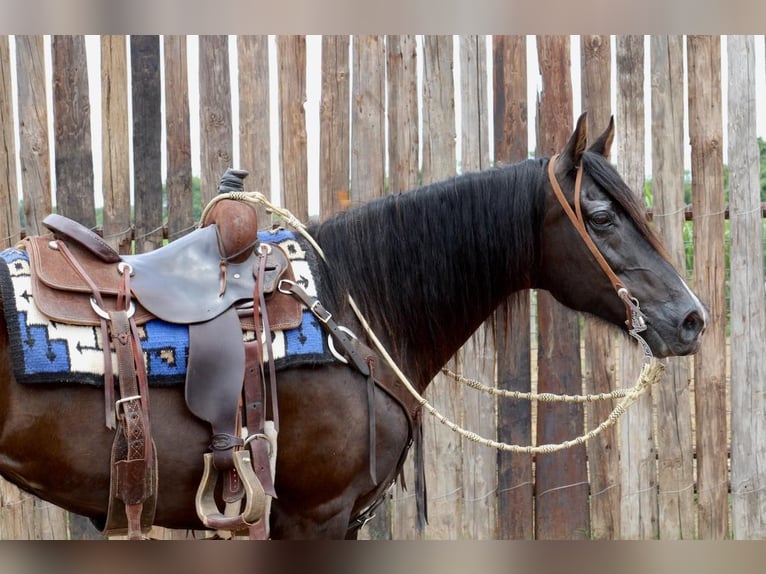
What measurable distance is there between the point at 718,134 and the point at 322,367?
2848mm

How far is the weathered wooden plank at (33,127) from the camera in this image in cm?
398

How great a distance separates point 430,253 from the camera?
9.39ft

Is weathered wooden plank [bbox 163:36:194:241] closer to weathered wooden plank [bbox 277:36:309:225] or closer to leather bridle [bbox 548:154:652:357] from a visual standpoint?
weathered wooden plank [bbox 277:36:309:225]

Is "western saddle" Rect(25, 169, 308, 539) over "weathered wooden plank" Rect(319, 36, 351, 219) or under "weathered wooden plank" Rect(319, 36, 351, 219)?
under

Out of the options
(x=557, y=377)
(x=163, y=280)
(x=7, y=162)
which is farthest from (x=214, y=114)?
(x=557, y=377)

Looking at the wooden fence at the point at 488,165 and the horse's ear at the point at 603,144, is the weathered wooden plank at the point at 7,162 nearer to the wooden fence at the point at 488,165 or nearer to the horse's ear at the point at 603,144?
the wooden fence at the point at 488,165

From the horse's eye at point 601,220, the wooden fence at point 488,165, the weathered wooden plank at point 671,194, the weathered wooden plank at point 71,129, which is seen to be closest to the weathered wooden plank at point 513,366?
the wooden fence at point 488,165

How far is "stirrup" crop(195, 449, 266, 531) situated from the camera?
2414 mm

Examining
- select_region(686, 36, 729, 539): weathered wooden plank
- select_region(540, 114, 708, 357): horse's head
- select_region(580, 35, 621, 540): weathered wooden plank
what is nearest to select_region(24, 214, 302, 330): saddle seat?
select_region(540, 114, 708, 357): horse's head

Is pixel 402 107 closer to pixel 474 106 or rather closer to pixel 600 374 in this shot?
pixel 474 106

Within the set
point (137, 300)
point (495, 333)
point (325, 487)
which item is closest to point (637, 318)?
point (495, 333)

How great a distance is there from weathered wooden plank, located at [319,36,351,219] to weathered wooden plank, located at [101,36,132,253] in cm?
107

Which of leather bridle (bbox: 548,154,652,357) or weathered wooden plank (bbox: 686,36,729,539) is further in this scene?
weathered wooden plank (bbox: 686,36,729,539)

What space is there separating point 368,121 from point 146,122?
3.96 ft
